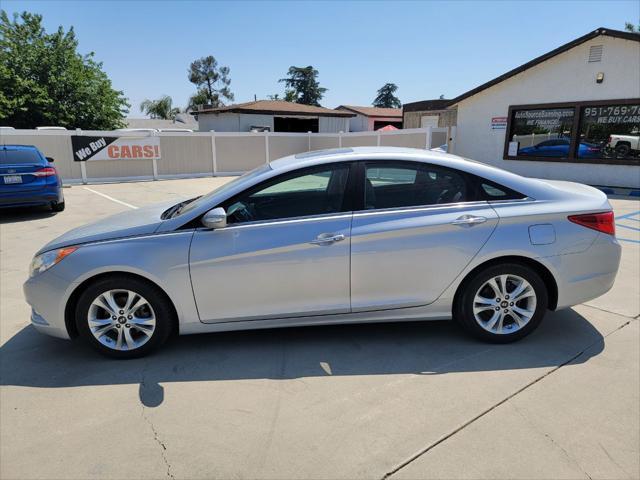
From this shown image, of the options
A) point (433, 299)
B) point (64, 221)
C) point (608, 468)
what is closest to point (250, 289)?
point (433, 299)

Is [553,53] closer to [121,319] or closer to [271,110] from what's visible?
[121,319]

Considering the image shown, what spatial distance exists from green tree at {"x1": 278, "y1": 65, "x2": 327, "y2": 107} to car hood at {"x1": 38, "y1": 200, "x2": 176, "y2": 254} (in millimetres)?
67884

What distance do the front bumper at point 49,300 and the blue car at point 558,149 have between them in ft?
49.7

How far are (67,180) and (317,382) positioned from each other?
16160mm

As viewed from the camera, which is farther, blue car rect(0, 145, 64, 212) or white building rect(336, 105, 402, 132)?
white building rect(336, 105, 402, 132)

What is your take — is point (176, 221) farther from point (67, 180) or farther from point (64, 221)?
point (67, 180)

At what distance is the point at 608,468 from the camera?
2311 mm

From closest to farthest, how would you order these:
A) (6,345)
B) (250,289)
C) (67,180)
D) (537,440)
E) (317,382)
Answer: (537,440) < (317,382) < (250,289) < (6,345) < (67,180)

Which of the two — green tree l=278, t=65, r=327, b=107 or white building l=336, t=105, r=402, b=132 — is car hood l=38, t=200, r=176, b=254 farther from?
green tree l=278, t=65, r=327, b=107

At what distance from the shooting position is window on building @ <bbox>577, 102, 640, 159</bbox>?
13.1 m

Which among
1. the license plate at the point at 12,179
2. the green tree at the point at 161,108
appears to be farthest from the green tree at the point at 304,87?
the license plate at the point at 12,179

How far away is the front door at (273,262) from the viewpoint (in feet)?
10.8

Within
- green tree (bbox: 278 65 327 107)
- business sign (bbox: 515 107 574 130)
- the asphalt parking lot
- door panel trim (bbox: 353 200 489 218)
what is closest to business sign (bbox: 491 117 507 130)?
business sign (bbox: 515 107 574 130)

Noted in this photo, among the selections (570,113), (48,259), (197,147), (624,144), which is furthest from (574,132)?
(48,259)
